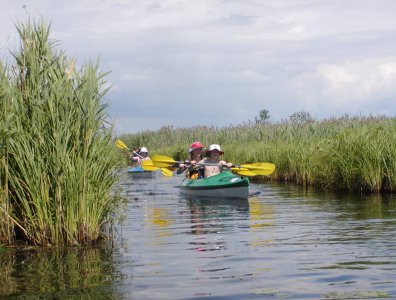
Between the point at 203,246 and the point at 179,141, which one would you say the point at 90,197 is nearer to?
the point at 203,246

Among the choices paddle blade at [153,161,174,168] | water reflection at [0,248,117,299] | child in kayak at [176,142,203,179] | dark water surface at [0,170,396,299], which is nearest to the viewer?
dark water surface at [0,170,396,299]

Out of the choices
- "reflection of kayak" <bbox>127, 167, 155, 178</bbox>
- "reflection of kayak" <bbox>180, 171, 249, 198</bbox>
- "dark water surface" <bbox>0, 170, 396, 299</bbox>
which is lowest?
"dark water surface" <bbox>0, 170, 396, 299</bbox>

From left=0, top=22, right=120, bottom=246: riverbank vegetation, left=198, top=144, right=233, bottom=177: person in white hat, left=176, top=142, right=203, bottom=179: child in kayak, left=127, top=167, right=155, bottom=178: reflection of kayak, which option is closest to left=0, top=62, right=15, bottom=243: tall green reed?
left=0, top=22, right=120, bottom=246: riverbank vegetation

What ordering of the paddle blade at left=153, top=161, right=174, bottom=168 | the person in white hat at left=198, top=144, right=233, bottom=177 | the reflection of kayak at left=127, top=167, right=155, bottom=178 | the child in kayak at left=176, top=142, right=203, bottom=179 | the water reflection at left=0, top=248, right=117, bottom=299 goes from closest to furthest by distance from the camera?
the water reflection at left=0, top=248, right=117, bottom=299, the person in white hat at left=198, top=144, right=233, bottom=177, the paddle blade at left=153, top=161, right=174, bottom=168, the child in kayak at left=176, top=142, right=203, bottom=179, the reflection of kayak at left=127, top=167, right=155, bottom=178

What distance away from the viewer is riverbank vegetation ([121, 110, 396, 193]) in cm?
1520

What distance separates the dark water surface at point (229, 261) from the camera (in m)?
6.36

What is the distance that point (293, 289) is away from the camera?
630 cm

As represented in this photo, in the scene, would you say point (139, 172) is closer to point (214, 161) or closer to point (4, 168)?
point (214, 161)

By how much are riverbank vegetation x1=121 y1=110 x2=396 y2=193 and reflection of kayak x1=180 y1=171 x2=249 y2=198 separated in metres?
2.38

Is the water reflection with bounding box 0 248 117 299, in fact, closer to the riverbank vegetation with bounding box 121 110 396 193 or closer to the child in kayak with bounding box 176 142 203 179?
the riverbank vegetation with bounding box 121 110 396 193

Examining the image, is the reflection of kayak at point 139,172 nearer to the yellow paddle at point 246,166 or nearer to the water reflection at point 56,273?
the yellow paddle at point 246,166

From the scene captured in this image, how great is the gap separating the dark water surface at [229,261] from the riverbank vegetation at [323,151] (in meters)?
2.56

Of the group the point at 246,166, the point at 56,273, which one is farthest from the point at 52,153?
the point at 246,166

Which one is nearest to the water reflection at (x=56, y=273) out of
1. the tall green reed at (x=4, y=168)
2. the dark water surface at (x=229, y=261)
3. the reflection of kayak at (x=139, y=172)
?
the dark water surface at (x=229, y=261)
